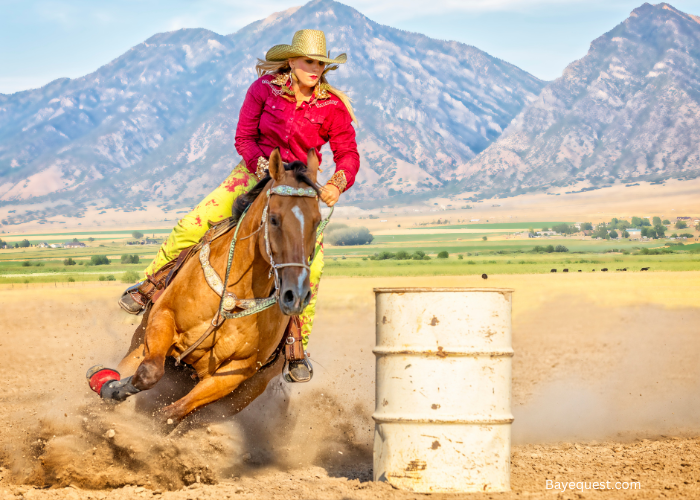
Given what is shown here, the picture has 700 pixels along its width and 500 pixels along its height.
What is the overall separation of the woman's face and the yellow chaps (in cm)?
104

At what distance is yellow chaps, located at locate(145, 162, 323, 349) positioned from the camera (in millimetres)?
6723

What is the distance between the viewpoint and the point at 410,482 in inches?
213

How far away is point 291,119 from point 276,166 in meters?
1.38

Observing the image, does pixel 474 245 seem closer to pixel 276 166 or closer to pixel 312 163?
pixel 312 163

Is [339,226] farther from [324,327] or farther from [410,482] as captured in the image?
[410,482]

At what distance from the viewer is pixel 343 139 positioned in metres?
6.64

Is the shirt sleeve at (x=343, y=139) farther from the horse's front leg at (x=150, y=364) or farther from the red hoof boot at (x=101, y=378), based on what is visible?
the red hoof boot at (x=101, y=378)

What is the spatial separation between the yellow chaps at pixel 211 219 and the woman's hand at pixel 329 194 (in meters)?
0.92

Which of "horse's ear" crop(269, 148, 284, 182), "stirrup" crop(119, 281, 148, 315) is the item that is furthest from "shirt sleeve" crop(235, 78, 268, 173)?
"stirrup" crop(119, 281, 148, 315)

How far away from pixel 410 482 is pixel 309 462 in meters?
2.85

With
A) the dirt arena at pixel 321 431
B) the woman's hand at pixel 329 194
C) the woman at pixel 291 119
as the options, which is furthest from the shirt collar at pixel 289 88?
the dirt arena at pixel 321 431

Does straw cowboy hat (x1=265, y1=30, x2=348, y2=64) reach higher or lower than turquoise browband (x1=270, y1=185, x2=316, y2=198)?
higher

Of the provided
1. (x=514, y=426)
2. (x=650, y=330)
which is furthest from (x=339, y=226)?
(x=514, y=426)

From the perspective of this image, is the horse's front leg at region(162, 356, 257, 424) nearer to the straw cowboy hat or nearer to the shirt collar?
the shirt collar
